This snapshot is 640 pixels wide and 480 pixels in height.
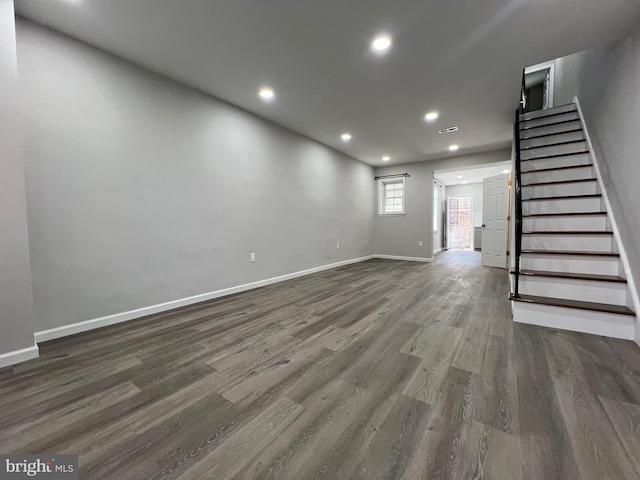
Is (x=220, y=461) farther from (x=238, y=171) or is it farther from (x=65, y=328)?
(x=238, y=171)

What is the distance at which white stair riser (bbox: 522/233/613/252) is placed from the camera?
8.50 feet

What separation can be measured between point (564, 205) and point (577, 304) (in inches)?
55.2

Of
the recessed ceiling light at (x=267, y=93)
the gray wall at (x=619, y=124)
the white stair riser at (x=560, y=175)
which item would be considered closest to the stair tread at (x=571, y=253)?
the gray wall at (x=619, y=124)

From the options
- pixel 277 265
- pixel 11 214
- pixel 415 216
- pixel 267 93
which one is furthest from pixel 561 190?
pixel 11 214

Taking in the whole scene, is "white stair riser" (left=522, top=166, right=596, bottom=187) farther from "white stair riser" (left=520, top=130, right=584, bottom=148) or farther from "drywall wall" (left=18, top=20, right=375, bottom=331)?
"drywall wall" (left=18, top=20, right=375, bottom=331)

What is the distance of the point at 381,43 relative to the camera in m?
2.26

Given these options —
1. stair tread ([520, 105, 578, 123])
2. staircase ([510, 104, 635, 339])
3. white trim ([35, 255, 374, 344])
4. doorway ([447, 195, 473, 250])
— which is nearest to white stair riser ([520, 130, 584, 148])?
staircase ([510, 104, 635, 339])

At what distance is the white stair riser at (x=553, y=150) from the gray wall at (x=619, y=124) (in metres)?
0.21

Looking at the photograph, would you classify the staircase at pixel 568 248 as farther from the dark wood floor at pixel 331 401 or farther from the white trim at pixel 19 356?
the white trim at pixel 19 356

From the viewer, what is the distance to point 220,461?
1035 mm

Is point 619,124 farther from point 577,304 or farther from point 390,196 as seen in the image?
point 390,196

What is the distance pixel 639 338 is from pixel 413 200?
4.85 meters

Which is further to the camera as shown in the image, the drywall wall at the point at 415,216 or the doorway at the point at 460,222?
the doorway at the point at 460,222

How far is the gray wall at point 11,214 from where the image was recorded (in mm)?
1724
